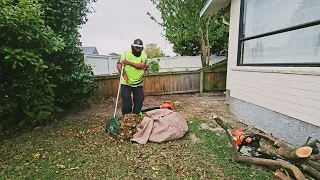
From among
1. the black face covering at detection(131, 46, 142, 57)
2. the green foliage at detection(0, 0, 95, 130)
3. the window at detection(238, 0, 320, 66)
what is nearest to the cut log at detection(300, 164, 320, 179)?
the window at detection(238, 0, 320, 66)

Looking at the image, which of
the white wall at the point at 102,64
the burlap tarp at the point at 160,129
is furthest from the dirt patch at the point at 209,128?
the white wall at the point at 102,64

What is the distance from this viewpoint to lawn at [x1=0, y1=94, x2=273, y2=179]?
2.29 meters

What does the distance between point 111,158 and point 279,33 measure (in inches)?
137

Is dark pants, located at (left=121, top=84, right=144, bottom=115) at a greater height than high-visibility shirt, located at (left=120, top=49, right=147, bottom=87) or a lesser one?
lesser

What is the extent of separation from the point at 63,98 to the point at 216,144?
3633mm

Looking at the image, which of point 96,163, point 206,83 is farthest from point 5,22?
point 206,83

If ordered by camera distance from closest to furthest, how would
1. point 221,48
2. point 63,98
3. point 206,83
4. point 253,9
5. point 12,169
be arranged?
point 12,169 < point 253,9 < point 63,98 < point 206,83 < point 221,48

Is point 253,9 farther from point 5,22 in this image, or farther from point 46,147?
point 46,147

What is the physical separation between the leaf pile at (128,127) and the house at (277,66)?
2.44m

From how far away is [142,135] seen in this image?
3.25 metres

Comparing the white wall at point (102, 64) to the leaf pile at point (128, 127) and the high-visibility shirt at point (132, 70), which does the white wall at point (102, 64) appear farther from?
the leaf pile at point (128, 127)

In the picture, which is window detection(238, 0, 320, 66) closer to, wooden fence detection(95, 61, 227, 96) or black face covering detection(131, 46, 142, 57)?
black face covering detection(131, 46, 142, 57)

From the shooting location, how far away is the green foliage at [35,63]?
109 inches

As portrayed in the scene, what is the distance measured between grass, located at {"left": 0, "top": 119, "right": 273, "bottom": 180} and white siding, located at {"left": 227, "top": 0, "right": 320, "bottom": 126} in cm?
112
